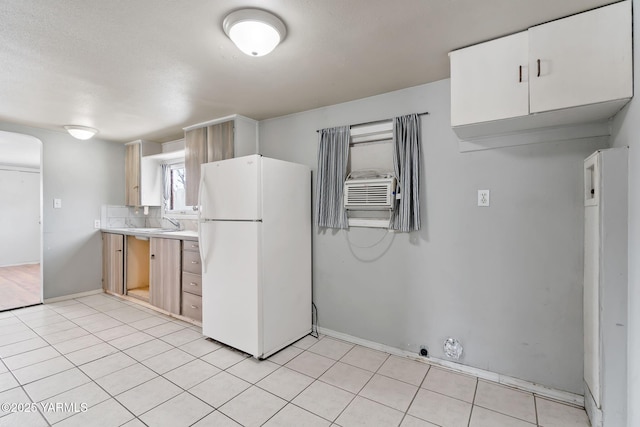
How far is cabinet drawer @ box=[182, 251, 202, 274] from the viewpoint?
304cm

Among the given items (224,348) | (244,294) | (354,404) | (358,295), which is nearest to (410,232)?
(358,295)

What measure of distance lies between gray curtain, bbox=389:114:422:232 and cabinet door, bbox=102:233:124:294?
3.75 m

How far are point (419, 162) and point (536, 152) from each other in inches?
29.5

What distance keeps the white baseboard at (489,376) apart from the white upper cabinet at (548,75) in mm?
1683

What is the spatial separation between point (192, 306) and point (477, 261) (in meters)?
2.71

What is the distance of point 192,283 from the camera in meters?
3.10

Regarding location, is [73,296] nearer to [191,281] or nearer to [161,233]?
[161,233]

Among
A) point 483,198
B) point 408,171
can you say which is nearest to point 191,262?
point 408,171

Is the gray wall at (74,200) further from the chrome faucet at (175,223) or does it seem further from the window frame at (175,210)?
the chrome faucet at (175,223)

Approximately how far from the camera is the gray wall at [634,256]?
1.33 metres

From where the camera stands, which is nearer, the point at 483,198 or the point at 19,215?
the point at 483,198

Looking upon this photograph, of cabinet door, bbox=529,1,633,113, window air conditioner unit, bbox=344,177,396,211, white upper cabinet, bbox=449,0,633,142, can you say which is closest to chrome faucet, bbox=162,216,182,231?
window air conditioner unit, bbox=344,177,396,211

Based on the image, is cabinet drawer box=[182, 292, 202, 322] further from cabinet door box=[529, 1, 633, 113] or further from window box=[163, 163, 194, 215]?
cabinet door box=[529, 1, 633, 113]

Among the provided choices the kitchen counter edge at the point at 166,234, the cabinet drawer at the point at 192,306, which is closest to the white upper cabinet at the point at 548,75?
the kitchen counter edge at the point at 166,234
